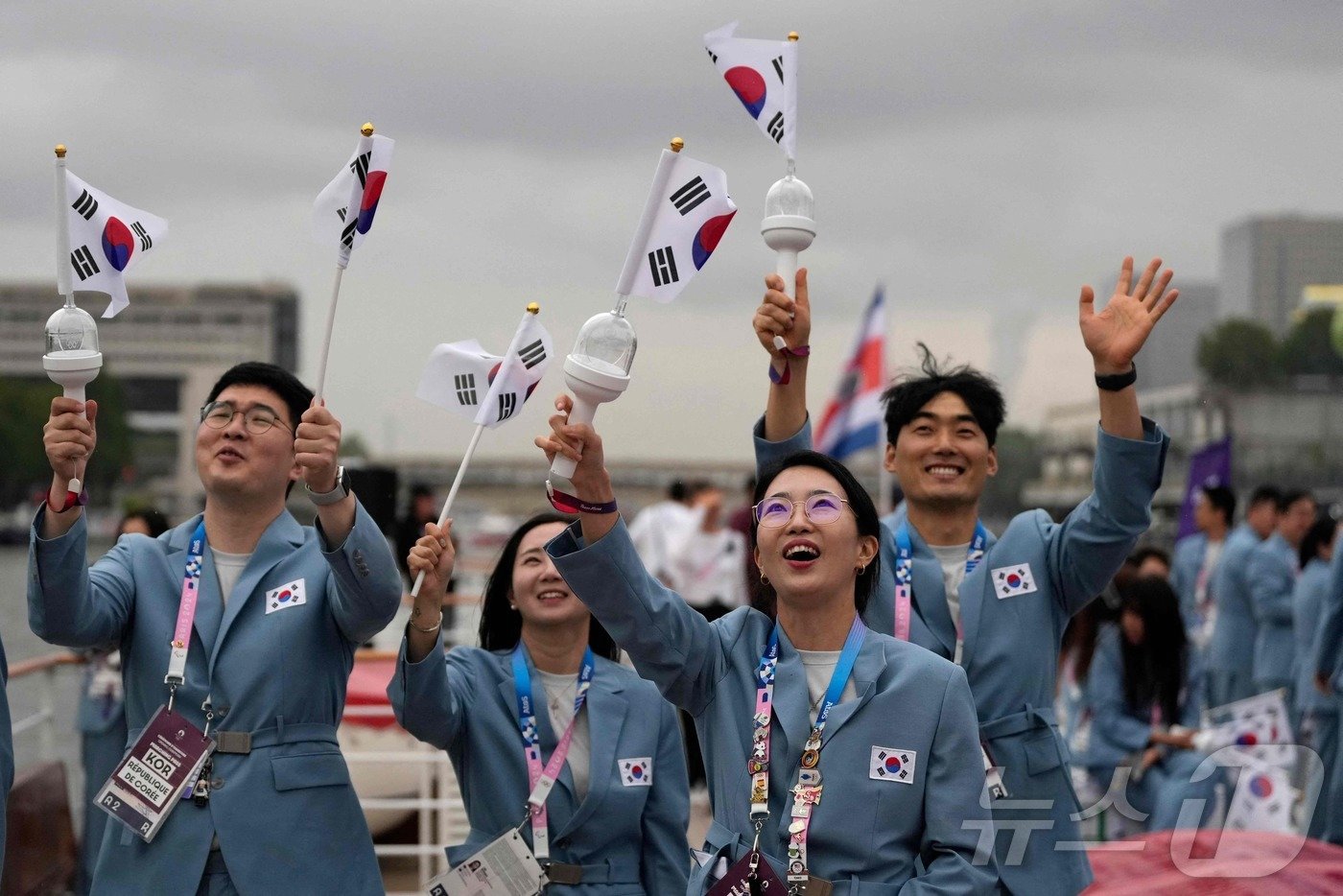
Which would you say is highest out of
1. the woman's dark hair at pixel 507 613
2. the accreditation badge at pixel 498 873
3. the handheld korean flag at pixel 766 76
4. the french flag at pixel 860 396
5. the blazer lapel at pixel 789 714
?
the french flag at pixel 860 396

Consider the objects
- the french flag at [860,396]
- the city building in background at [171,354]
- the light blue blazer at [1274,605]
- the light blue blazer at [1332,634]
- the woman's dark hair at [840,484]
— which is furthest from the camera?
the city building in background at [171,354]

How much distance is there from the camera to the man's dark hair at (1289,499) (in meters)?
12.5

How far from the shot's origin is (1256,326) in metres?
58.2

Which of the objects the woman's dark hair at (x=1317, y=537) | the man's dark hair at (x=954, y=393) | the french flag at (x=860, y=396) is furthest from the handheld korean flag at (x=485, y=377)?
the french flag at (x=860, y=396)

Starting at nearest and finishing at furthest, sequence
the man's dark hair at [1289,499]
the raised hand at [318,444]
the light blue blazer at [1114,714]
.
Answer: the raised hand at [318,444] → the light blue blazer at [1114,714] → the man's dark hair at [1289,499]

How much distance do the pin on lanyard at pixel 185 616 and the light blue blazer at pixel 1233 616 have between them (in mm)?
9536

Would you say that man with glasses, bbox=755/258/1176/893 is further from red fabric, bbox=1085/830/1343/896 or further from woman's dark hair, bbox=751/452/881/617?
woman's dark hair, bbox=751/452/881/617

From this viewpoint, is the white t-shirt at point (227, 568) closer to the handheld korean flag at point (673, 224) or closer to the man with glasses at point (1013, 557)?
the man with glasses at point (1013, 557)

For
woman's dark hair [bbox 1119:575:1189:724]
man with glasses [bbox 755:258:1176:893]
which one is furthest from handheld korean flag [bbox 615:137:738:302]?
woman's dark hair [bbox 1119:575:1189:724]

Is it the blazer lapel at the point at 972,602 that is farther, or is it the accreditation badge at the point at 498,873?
the blazer lapel at the point at 972,602

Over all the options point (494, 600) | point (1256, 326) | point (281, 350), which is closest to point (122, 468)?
point (281, 350)

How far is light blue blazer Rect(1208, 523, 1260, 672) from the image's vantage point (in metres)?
12.2

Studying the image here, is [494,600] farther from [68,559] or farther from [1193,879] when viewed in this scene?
[1193,879]

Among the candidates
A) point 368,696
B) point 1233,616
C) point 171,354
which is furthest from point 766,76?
point 171,354
